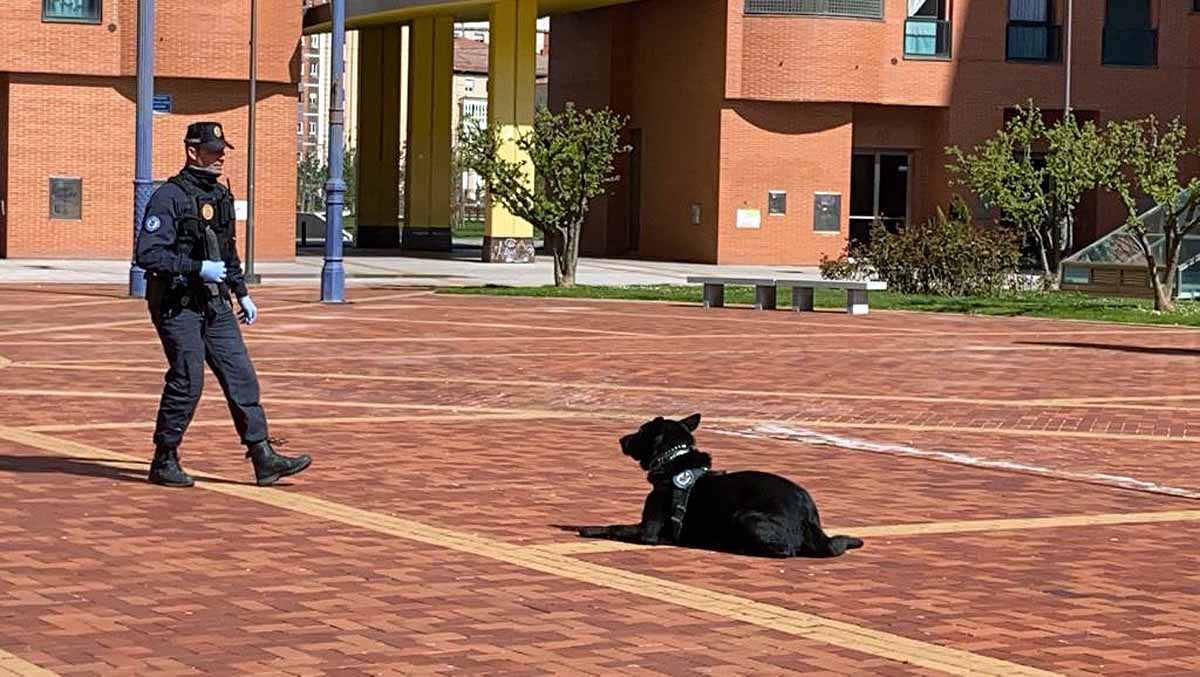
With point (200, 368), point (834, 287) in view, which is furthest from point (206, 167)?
point (834, 287)

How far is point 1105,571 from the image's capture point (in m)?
9.62

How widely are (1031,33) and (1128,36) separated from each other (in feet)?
7.89

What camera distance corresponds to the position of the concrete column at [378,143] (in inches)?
2324

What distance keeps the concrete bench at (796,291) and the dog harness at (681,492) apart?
19999 millimetres

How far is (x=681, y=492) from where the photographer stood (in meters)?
9.87

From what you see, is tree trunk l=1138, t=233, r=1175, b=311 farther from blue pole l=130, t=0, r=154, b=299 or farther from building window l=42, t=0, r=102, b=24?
building window l=42, t=0, r=102, b=24

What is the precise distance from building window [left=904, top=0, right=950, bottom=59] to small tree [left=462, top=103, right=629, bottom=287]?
56.2 feet

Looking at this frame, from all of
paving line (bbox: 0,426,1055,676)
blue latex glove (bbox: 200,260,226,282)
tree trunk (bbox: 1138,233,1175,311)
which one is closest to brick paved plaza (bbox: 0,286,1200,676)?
paving line (bbox: 0,426,1055,676)

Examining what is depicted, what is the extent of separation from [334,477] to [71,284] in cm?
2314

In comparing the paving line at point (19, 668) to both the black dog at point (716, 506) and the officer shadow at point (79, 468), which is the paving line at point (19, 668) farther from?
the officer shadow at point (79, 468)

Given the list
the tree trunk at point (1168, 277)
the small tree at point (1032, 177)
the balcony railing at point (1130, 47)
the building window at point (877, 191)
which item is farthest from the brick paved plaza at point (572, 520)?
the balcony railing at point (1130, 47)

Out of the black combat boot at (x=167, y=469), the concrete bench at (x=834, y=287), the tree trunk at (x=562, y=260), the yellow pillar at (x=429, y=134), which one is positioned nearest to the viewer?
the black combat boot at (x=167, y=469)

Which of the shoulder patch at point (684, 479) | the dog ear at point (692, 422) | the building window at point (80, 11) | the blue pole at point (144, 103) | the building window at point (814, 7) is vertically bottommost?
the shoulder patch at point (684, 479)

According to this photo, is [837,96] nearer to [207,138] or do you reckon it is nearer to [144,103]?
[144,103]
